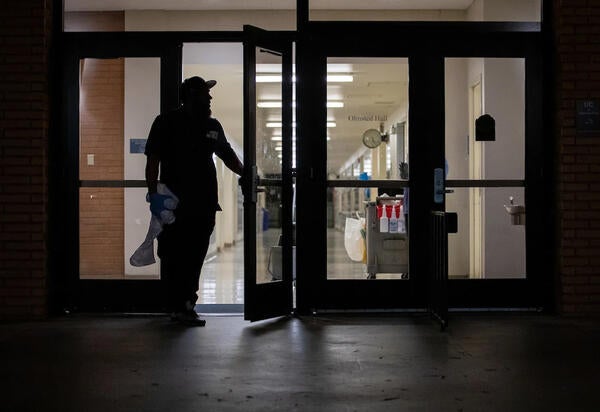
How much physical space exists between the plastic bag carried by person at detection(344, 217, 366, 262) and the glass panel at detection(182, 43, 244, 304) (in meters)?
1.25

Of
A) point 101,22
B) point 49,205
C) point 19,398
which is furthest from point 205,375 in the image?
point 101,22

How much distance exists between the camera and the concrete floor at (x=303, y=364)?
10.3 feet

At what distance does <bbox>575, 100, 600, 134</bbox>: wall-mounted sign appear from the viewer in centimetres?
536

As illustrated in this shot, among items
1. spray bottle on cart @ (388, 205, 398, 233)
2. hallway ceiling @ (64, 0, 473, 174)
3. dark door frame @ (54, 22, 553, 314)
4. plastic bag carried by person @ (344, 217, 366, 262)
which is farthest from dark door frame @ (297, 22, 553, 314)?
plastic bag carried by person @ (344, 217, 366, 262)

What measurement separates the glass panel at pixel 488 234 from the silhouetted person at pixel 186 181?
2.00m

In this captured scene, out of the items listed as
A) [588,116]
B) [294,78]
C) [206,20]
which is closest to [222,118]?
[206,20]

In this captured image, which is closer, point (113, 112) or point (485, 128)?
point (485, 128)

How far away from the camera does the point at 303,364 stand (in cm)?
384

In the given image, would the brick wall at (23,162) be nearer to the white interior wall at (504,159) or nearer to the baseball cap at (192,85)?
the baseball cap at (192,85)

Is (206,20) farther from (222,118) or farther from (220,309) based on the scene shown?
(222,118)

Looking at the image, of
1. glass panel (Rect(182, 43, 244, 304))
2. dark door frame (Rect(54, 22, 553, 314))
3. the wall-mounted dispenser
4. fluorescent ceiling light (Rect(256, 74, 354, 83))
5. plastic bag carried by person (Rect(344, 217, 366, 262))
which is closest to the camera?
fluorescent ceiling light (Rect(256, 74, 354, 83))

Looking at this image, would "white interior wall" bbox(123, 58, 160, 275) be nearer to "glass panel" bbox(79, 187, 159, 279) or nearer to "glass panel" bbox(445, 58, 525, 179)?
"glass panel" bbox(79, 187, 159, 279)

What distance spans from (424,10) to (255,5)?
148cm

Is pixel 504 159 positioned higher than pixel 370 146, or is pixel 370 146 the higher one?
pixel 370 146
